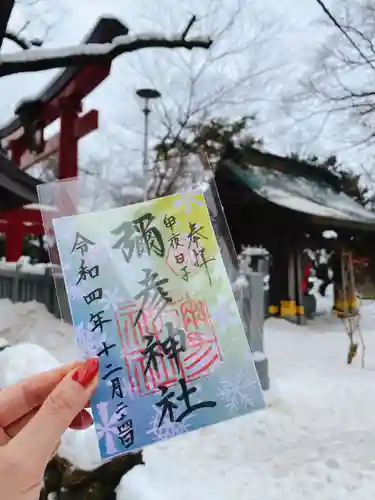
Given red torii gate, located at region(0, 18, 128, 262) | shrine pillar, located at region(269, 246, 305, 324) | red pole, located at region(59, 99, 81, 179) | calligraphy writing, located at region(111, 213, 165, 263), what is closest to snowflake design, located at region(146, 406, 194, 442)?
calligraphy writing, located at region(111, 213, 165, 263)

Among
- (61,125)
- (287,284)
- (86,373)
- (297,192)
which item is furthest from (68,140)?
(86,373)

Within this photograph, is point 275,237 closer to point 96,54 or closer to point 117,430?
point 96,54

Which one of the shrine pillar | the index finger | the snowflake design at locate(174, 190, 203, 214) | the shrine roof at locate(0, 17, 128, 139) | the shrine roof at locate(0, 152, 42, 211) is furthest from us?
the shrine pillar

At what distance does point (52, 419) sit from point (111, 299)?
26cm

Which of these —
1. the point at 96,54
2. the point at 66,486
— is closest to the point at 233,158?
the point at 96,54

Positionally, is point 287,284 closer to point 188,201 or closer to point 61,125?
point 61,125

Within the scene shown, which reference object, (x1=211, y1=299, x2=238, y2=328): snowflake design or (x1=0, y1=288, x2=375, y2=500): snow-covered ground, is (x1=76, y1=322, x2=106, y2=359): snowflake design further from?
(x1=0, y1=288, x2=375, y2=500): snow-covered ground

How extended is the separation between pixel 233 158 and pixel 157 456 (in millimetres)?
7536

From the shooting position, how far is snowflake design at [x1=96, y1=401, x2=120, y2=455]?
0.96 m

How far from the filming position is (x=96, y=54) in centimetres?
629

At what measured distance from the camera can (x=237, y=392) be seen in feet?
3.33

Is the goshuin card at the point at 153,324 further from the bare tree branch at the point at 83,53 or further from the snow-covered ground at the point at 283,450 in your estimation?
the bare tree branch at the point at 83,53

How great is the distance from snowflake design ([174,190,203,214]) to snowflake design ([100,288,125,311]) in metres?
0.22

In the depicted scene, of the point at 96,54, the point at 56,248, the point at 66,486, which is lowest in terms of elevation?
the point at 66,486
